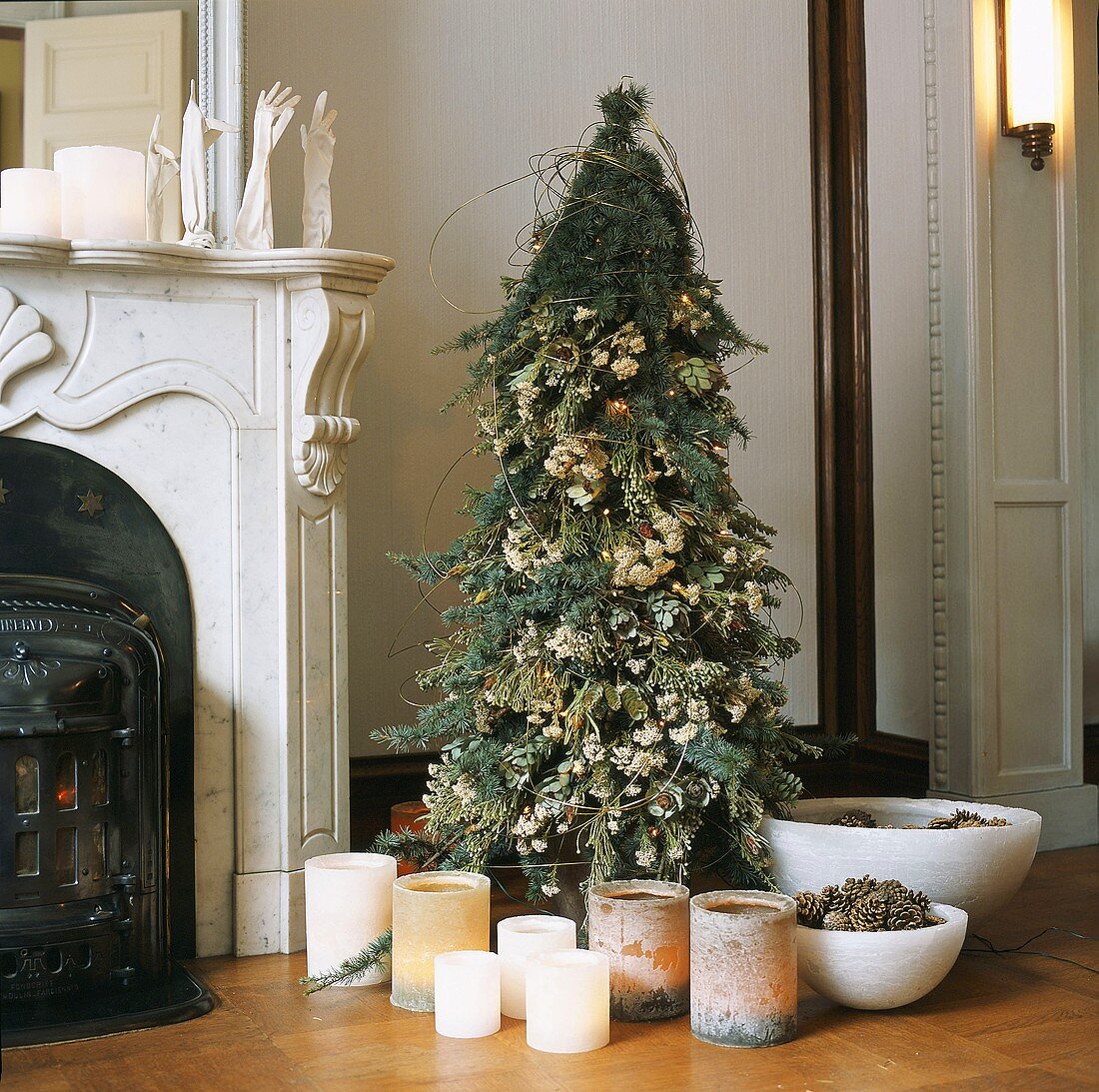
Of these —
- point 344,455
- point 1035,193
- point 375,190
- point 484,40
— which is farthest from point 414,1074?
point 1035,193

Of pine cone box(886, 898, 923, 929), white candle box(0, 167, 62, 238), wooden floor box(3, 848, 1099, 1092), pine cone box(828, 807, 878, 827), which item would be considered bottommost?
wooden floor box(3, 848, 1099, 1092)

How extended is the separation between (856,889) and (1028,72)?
7.47 feet

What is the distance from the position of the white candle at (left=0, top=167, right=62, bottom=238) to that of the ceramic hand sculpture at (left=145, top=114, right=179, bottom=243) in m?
0.18

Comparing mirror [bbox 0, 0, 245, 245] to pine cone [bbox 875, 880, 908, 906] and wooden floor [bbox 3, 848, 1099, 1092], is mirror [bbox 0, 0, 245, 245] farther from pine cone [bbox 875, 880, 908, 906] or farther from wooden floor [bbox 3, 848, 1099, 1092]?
pine cone [bbox 875, 880, 908, 906]

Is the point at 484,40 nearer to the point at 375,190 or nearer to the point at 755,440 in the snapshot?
the point at 375,190

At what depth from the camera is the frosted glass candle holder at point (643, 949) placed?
7.07ft

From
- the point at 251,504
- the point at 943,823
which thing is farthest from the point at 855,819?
the point at 251,504

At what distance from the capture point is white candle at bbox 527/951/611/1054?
202 cm

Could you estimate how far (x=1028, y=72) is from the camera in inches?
132

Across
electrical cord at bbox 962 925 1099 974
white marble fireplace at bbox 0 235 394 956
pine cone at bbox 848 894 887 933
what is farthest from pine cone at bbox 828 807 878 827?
white marble fireplace at bbox 0 235 394 956

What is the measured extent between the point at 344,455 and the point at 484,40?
1.28 m

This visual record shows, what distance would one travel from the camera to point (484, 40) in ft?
10.8

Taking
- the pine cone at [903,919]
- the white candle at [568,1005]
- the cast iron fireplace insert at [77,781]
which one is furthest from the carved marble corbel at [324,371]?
the pine cone at [903,919]

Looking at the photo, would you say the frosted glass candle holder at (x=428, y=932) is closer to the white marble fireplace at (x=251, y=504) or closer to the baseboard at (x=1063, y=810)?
the white marble fireplace at (x=251, y=504)
